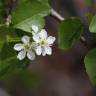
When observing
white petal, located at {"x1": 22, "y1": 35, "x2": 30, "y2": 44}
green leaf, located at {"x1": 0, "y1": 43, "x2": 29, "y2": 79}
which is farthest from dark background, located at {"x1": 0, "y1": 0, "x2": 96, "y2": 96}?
white petal, located at {"x1": 22, "y1": 35, "x2": 30, "y2": 44}

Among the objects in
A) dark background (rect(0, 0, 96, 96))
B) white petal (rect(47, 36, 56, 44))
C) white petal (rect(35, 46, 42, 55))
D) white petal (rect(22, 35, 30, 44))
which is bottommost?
dark background (rect(0, 0, 96, 96))

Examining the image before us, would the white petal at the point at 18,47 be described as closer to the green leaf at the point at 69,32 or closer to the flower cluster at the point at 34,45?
the flower cluster at the point at 34,45

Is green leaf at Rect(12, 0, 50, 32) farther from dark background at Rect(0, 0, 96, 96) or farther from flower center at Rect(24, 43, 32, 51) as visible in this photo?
dark background at Rect(0, 0, 96, 96)

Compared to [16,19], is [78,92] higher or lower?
lower

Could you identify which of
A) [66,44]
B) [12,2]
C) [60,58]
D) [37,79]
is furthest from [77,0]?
[66,44]

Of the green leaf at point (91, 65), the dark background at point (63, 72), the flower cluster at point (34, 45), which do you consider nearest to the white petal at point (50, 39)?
the flower cluster at point (34, 45)

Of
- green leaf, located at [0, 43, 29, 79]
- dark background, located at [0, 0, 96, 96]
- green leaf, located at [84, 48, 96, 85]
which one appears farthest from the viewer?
dark background, located at [0, 0, 96, 96]

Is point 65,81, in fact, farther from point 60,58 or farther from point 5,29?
point 5,29

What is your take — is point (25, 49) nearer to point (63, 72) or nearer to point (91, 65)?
point (91, 65)
